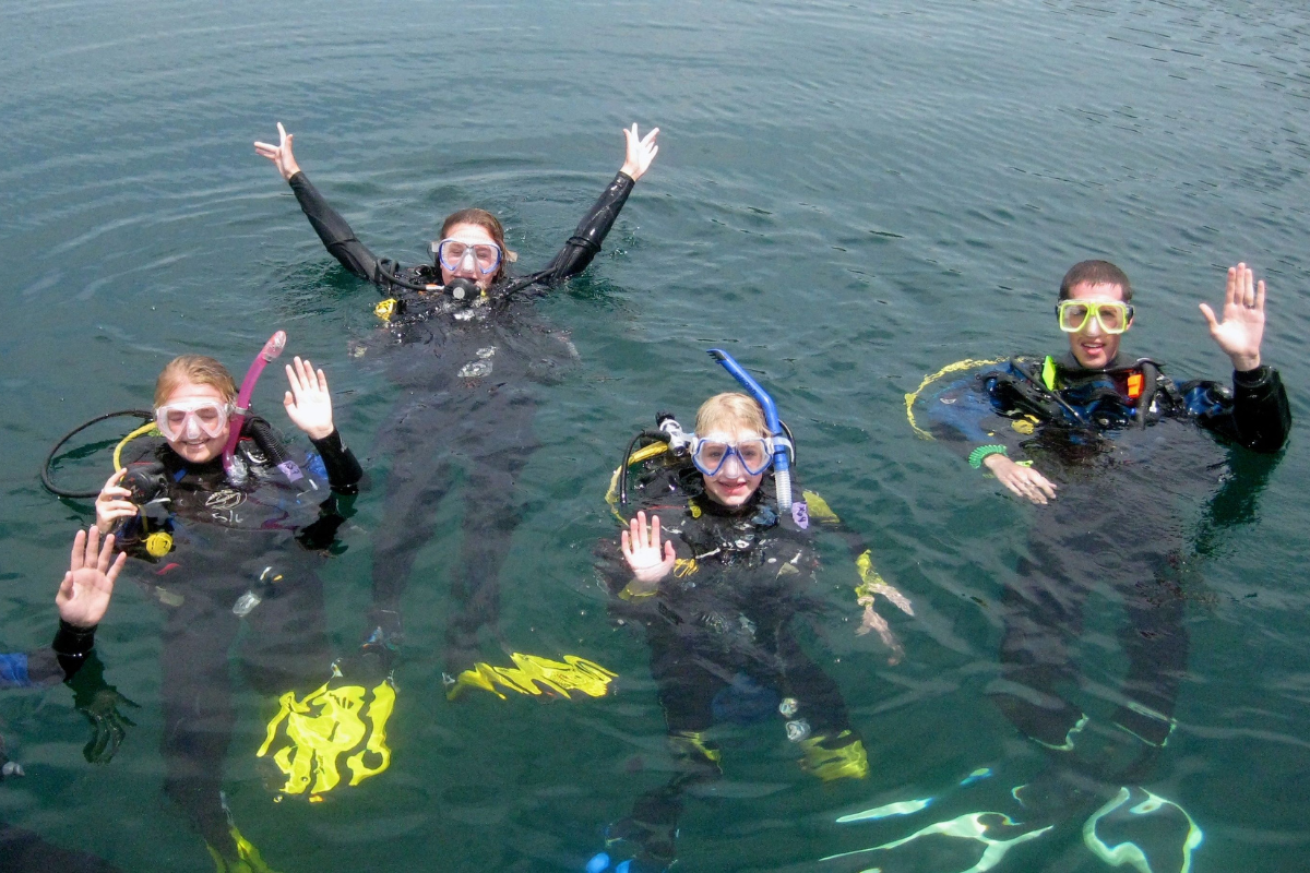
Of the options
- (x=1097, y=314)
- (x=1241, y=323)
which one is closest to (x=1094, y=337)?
(x=1097, y=314)

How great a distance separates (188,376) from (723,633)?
2.45 meters

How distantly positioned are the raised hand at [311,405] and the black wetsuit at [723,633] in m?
1.27

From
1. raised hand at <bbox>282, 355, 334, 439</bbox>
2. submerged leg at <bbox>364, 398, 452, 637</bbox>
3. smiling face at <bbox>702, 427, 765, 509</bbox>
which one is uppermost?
raised hand at <bbox>282, 355, 334, 439</bbox>

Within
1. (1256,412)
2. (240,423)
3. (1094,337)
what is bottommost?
(240,423)

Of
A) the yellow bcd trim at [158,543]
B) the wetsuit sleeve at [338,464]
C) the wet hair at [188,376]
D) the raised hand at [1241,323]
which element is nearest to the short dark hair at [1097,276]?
the raised hand at [1241,323]

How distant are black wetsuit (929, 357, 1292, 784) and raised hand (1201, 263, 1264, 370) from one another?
130 mm

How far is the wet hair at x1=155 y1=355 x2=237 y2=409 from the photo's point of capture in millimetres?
4094

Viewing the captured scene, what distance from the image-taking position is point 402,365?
5641 mm

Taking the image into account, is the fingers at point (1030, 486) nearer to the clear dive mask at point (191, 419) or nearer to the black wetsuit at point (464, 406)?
the black wetsuit at point (464, 406)

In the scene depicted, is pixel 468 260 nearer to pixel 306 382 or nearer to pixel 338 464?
pixel 306 382

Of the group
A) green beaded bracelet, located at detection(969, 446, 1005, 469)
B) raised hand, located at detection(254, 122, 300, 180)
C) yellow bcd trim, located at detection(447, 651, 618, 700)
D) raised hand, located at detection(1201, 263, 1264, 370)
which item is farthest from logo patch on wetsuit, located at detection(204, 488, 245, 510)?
raised hand, located at detection(1201, 263, 1264, 370)

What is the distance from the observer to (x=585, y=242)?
6.48m

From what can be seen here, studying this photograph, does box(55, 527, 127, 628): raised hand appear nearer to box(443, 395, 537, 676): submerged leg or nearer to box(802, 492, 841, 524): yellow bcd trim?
box(443, 395, 537, 676): submerged leg

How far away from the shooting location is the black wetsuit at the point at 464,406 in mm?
4238
